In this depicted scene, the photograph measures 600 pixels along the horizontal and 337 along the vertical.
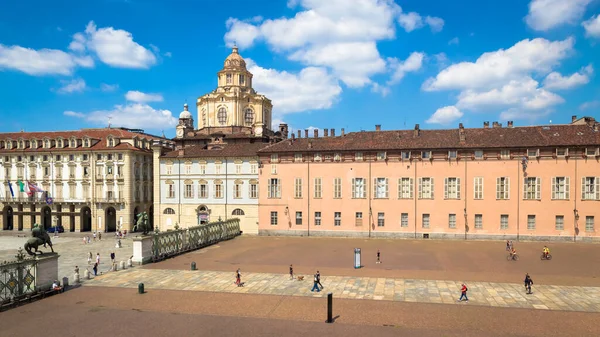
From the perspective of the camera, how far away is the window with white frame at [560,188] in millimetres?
46344

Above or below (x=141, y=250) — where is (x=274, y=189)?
above

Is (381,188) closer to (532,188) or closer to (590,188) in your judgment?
(532,188)

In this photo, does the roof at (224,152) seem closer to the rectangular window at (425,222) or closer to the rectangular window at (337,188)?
the rectangular window at (337,188)

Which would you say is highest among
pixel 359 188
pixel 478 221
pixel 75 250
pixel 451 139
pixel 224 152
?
pixel 451 139

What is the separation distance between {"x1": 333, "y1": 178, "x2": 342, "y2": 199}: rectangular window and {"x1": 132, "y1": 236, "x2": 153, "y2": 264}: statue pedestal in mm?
23976

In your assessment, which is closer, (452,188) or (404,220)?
(452,188)

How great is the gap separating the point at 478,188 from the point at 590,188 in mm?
11439

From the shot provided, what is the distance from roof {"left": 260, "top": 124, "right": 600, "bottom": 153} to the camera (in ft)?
154

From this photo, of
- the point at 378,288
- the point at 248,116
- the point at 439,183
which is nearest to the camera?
the point at 378,288

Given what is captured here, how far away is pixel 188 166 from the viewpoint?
191 feet

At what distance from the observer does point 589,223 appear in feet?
151

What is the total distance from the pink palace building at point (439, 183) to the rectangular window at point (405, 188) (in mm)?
116

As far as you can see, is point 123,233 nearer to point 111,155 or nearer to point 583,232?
point 111,155

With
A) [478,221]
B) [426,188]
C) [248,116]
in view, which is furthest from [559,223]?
[248,116]
